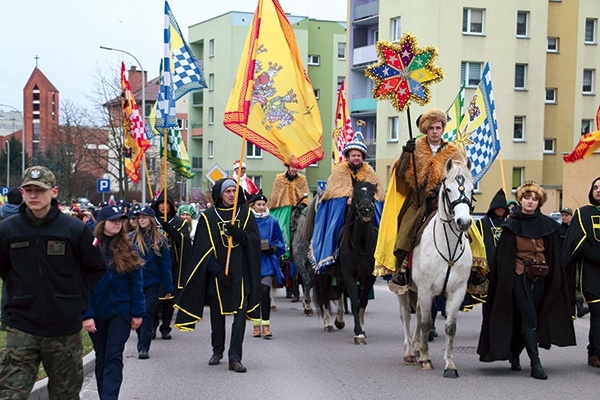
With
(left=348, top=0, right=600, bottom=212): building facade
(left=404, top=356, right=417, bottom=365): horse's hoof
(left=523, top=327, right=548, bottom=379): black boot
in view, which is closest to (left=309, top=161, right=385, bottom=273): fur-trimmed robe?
(left=404, top=356, right=417, bottom=365): horse's hoof

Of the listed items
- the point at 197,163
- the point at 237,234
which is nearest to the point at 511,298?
the point at 237,234

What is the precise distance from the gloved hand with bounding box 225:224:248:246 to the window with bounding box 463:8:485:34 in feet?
126

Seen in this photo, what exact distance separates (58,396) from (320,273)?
23.5 ft

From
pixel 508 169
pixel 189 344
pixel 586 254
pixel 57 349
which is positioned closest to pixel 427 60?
pixel 586 254

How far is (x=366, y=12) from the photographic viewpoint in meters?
54.6

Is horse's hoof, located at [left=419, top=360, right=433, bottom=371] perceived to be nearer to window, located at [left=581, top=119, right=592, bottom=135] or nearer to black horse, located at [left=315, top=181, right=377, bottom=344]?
black horse, located at [left=315, top=181, right=377, bottom=344]

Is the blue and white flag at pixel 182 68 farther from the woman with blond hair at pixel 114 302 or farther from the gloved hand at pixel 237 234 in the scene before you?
the woman with blond hair at pixel 114 302

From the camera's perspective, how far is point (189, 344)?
13.0 m

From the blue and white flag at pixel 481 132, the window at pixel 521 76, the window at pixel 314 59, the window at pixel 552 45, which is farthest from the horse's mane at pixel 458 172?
the window at pixel 314 59

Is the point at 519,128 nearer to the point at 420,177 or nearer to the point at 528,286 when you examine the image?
the point at 420,177

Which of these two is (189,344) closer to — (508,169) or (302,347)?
(302,347)

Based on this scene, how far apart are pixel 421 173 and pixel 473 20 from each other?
3815 cm

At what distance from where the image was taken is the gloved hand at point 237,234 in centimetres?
1048

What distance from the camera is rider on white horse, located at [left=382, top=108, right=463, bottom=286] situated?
1064cm
